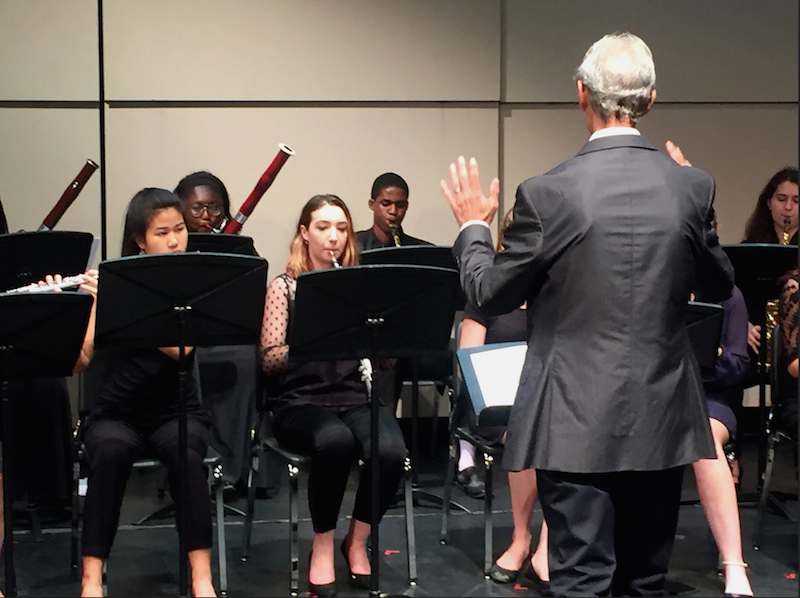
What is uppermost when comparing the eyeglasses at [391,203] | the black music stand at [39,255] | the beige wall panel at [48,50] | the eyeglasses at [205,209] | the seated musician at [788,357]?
the beige wall panel at [48,50]

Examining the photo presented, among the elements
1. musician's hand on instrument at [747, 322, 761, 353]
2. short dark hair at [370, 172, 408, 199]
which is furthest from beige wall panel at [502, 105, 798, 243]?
musician's hand on instrument at [747, 322, 761, 353]

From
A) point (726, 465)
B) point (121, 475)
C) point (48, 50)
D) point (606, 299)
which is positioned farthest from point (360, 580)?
point (48, 50)

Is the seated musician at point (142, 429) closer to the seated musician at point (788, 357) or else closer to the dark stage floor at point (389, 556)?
the dark stage floor at point (389, 556)

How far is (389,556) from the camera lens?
131 inches

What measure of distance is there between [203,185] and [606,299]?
2.80m

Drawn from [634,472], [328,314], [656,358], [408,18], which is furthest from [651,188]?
[408,18]

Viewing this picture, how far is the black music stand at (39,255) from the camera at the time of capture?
10.8ft

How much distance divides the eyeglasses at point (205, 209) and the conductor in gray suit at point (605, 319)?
101 inches

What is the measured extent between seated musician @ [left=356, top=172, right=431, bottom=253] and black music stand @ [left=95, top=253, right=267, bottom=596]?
1.97 m

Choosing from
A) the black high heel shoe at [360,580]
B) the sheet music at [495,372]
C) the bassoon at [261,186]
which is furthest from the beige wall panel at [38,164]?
the sheet music at [495,372]

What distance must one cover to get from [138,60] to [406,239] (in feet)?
4.95

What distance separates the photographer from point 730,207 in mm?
5211

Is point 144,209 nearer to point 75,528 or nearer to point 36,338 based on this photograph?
point 36,338

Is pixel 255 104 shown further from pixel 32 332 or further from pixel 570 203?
pixel 570 203
